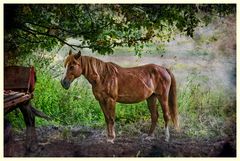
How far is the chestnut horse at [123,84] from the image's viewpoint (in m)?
4.73

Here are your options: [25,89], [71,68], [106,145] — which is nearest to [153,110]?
[106,145]

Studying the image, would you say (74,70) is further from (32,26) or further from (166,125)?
(166,125)

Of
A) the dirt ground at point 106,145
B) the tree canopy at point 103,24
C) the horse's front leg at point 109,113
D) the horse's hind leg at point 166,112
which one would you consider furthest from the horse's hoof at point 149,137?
the tree canopy at point 103,24

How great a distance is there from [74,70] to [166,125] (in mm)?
883

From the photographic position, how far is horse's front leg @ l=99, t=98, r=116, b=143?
473cm

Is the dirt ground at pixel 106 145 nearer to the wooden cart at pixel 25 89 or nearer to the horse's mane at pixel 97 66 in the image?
the wooden cart at pixel 25 89

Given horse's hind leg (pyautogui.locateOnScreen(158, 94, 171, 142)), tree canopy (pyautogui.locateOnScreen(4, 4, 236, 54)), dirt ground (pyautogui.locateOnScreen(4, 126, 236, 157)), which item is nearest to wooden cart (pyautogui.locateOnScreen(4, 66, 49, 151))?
dirt ground (pyautogui.locateOnScreen(4, 126, 236, 157))

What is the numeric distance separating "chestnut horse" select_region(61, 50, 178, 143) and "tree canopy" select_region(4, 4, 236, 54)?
0.15 meters

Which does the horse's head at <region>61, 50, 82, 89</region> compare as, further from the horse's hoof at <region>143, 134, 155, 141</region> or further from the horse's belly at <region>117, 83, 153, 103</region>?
the horse's hoof at <region>143, 134, 155, 141</region>

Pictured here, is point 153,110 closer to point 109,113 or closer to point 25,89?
point 109,113

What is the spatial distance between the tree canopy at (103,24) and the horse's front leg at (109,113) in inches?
16.3

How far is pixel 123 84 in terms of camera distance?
4773 mm

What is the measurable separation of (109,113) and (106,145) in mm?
263

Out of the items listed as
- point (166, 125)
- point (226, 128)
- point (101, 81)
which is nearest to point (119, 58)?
point (101, 81)
